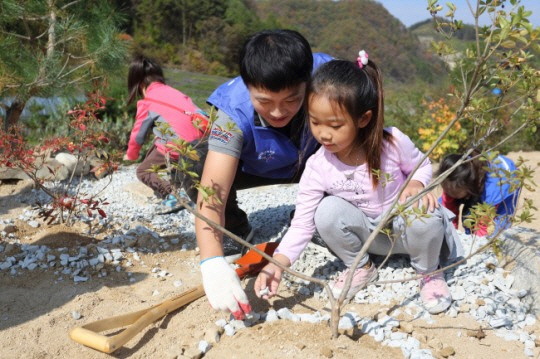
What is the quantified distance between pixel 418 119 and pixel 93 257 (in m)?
5.04

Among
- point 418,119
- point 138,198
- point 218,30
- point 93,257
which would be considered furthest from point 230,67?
point 93,257

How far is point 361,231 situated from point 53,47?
290cm

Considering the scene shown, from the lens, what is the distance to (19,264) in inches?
92.0

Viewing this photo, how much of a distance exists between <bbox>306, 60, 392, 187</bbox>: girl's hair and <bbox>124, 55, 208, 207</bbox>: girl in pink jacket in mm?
1651

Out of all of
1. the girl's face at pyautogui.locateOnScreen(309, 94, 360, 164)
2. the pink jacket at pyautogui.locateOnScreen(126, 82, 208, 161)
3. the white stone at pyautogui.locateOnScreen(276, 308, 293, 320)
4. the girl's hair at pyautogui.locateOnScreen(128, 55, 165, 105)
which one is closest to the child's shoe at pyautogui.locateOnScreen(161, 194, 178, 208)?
the pink jacket at pyautogui.locateOnScreen(126, 82, 208, 161)

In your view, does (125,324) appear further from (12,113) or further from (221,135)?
→ (12,113)

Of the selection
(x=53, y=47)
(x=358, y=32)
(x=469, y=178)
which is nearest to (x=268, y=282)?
(x=469, y=178)

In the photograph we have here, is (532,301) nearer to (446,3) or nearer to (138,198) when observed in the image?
(446,3)

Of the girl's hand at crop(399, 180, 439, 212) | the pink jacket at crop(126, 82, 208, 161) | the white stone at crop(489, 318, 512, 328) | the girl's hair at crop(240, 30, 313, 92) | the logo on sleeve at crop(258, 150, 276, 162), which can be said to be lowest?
the white stone at crop(489, 318, 512, 328)

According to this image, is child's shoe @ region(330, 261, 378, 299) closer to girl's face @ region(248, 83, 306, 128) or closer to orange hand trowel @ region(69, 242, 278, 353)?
orange hand trowel @ region(69, 242, 278, 353)

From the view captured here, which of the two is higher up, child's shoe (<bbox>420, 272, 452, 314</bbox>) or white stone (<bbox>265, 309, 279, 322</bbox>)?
child's shoe (<bbox>420, 272, 452, 314</bbox>)

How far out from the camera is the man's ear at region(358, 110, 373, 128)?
178cm

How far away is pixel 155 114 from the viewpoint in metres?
3.51

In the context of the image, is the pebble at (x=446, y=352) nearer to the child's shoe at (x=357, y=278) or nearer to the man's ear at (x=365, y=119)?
the child's shoe at (x=357, y=278)
